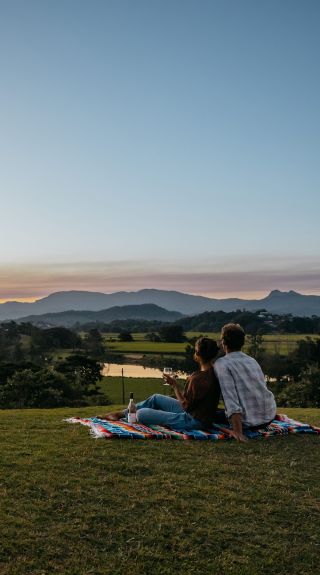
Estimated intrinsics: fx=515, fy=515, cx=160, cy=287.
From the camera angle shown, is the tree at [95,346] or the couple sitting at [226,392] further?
the tree at [95,346]

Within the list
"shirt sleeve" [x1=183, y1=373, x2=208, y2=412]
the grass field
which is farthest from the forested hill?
"shirt sleeve" [x1=183, y1=373, x2=208, y2=412]

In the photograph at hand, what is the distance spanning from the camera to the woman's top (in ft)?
23.3

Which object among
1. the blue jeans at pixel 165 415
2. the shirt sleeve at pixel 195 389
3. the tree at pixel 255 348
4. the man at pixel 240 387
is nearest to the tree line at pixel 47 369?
the tree at pixel 255 348

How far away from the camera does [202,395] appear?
710 centimetres

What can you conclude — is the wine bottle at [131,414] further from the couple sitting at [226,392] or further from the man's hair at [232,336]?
the man's hair at [232,336]

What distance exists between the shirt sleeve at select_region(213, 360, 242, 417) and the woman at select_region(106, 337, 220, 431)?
0.43 feet

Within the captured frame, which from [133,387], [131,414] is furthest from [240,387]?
[133,387]

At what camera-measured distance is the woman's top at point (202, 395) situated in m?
7.10

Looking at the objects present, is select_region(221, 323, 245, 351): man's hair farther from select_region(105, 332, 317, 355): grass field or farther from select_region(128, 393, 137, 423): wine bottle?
select_region(105, 332, 317, 355): grass field

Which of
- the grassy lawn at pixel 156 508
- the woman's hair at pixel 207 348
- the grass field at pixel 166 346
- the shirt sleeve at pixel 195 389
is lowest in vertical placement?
the grass field at pixel 166 346

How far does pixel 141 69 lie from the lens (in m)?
17.8

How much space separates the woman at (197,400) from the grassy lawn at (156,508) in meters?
0.83

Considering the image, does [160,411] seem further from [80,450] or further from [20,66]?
[20,66]

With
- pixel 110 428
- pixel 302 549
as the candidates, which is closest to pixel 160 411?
pixel 110 428
